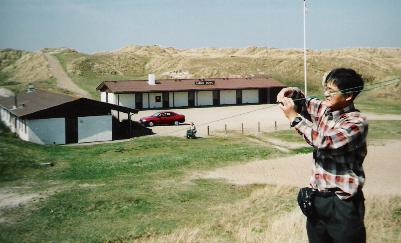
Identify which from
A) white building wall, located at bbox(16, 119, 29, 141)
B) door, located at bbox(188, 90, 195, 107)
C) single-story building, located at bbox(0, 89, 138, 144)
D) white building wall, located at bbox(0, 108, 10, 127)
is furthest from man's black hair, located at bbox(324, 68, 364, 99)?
door, located at bbox(188, 90, 195, 107)

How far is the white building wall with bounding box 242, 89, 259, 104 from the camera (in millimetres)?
59562

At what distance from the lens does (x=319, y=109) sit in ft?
13.6

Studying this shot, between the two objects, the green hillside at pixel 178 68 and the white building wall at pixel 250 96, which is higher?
the green hillside at pixel 178 68

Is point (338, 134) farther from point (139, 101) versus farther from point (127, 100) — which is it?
point (139, 101)

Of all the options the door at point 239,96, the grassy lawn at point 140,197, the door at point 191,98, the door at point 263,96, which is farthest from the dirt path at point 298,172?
the door at point 263,96

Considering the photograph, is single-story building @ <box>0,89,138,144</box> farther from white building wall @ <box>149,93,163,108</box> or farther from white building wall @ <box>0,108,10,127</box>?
white building wall @ <box>149,93,163,108</box>

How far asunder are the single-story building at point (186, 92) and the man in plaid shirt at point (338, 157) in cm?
4977

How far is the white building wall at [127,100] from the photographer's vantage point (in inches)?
2104

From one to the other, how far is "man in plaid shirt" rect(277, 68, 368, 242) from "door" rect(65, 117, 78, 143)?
33440mm

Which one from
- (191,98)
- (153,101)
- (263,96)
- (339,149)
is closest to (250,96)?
(263,96)

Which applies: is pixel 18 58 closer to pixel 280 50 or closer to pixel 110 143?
pixel 280 50

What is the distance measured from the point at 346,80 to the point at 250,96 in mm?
56616

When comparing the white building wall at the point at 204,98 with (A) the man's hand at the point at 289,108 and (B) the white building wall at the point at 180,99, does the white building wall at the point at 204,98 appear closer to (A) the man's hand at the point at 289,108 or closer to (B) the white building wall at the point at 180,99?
(B) the white building wall at the point at 180,99

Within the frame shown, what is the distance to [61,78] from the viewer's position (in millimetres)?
91125
